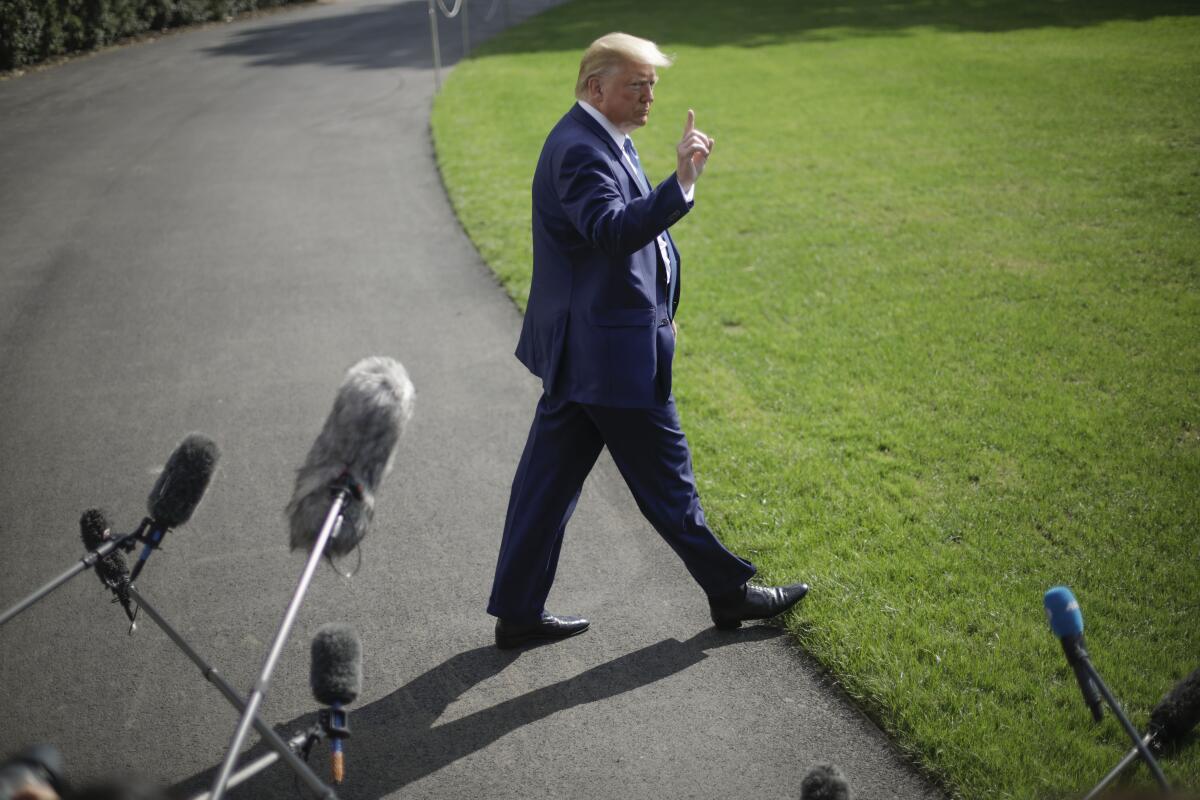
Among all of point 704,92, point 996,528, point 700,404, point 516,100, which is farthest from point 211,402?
point 704,92

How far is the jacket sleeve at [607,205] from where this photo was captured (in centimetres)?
307

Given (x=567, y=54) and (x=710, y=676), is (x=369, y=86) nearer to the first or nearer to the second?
(x=567, y=54)

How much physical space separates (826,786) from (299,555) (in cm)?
324

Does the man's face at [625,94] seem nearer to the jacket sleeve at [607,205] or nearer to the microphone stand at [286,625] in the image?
the jacket sleeve at [607,205]

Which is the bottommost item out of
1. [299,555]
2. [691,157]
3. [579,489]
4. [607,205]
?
[299,555]

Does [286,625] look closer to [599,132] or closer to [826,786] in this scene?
[826,786]

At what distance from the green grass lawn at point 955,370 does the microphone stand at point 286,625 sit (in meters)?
2.21

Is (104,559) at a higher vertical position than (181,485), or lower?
lower

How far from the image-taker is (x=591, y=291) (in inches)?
137

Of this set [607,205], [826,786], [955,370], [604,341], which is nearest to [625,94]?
[607,205]

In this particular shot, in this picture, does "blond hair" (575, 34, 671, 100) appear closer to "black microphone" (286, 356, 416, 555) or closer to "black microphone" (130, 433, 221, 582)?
"black microphone" (286, 356, 416, 555)

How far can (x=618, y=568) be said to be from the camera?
455cm

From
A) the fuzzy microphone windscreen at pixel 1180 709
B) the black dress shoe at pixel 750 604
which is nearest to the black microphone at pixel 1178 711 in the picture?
the fuzzy microphone windscreen at pixel 1180 709

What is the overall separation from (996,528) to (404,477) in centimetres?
312
